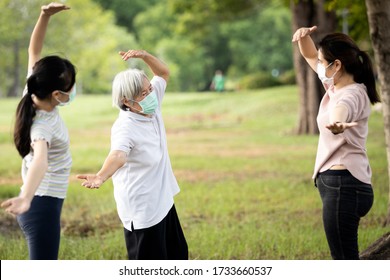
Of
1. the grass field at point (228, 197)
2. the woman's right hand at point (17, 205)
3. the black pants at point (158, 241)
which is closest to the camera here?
the woman's right hand at point (17, 205)

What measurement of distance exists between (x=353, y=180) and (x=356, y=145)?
21 centimetres

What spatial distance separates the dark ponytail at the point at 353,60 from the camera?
431 centimetres

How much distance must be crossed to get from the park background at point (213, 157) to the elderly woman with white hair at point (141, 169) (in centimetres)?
218

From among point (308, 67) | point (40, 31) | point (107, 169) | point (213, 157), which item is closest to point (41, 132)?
point (107, 169)

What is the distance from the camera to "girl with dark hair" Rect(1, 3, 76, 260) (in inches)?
156

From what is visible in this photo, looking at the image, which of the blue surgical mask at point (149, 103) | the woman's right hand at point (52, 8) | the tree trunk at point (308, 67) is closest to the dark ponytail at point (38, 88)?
the blue surgical mask at point (149, 103)

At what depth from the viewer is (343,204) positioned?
13.7 ft

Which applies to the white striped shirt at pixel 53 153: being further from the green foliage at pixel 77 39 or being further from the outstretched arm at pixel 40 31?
the green foliage at pixel 77 39

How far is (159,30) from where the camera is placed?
60281 millimetres

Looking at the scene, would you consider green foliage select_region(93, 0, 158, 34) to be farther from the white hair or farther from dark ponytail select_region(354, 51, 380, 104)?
dark ponytail select_region(354, 51, 380, 104)

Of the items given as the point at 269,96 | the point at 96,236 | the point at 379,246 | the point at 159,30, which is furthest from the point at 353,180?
the point at 159,30

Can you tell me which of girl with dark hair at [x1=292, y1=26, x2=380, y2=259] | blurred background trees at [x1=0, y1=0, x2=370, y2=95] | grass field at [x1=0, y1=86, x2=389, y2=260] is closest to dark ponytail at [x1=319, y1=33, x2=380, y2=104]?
girl with dark hair at [x1=292, y1=26, x2=380, y2=259]

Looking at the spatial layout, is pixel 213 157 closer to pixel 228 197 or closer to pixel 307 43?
pixel 228 197
